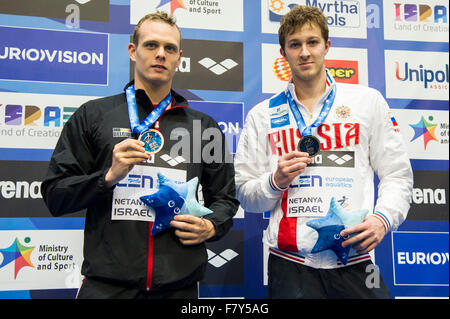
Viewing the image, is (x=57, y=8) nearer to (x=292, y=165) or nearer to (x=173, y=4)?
(x=173, y=4)

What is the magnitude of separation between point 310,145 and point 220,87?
1197 millimetres

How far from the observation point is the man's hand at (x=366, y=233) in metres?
1.96

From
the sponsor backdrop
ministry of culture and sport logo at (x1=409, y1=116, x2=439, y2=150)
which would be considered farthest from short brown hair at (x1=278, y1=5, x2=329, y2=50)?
ministry of culture and sport logo at (x1=409, y1=116, x2=439, y2=150)

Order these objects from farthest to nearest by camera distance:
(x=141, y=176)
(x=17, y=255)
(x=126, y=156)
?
(x=17, y=255)
(x=141, y=176)
(x=126, y=156)

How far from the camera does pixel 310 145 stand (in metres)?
2.15

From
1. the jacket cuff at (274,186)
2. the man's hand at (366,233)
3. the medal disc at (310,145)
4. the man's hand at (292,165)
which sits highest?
the medal disc at (310,145)

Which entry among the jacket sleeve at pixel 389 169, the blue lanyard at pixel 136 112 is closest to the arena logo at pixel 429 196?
the jacket sleeve at pixel 389 169

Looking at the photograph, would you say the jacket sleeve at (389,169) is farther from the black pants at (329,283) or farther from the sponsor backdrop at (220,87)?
the sponsor backdrop at (220,87)

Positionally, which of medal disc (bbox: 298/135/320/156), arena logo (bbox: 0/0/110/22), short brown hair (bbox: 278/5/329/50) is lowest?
medal disc (bbox: 298/135/320/156)

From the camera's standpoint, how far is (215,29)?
3.22 m

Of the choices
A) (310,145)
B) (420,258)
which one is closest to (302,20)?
(310,145)

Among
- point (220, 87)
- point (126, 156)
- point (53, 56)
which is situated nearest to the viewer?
point (126, 156)

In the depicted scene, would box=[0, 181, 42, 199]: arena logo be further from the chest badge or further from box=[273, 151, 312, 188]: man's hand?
the chest badge

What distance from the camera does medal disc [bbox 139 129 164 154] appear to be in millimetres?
2027
